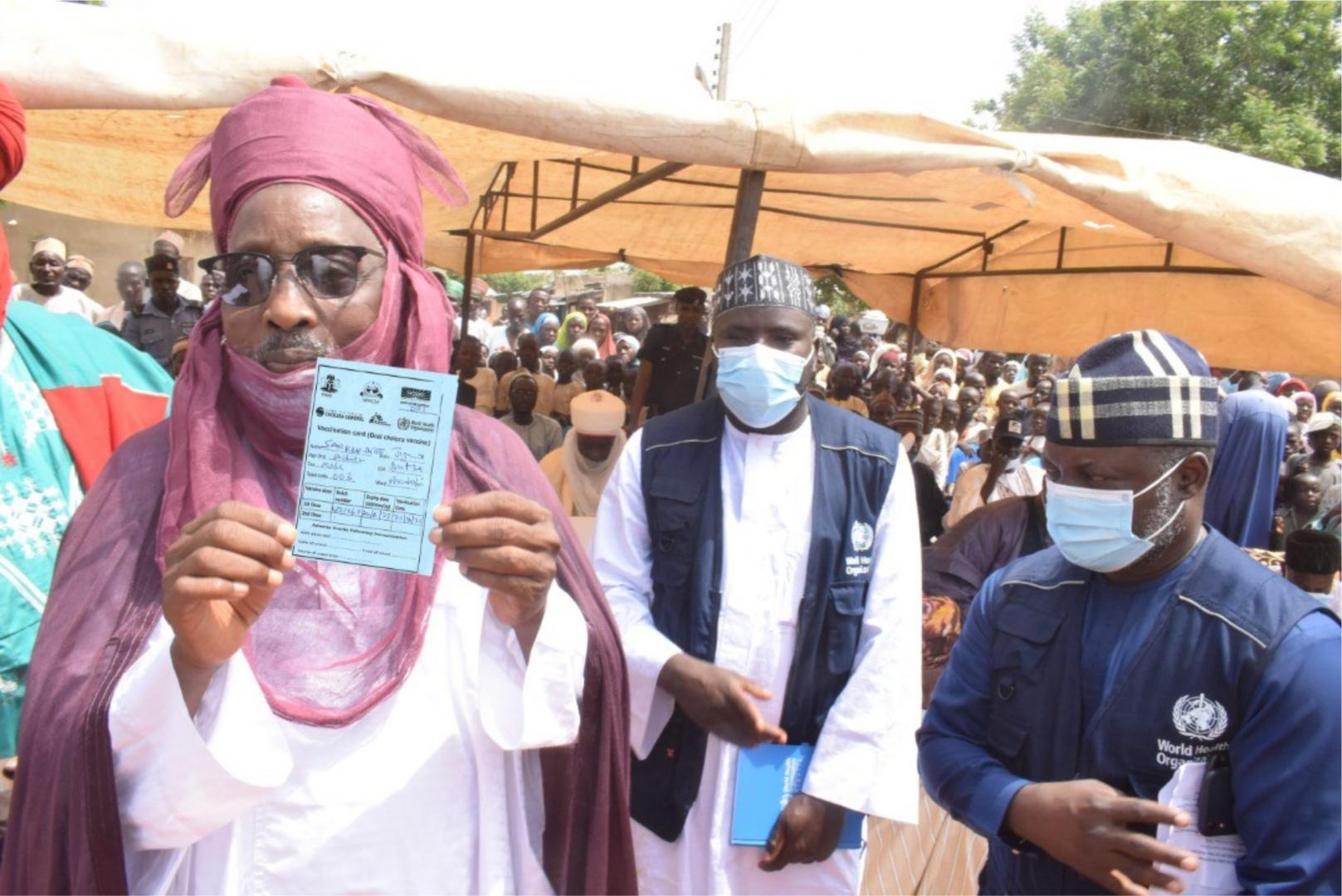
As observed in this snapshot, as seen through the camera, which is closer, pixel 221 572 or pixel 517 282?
pixel 221 572

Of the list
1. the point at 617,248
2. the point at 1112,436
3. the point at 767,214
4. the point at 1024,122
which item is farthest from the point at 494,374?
the point at 1024,122

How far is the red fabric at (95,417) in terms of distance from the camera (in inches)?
94.9

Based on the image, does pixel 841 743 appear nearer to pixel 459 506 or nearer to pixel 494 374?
pixel 459 506

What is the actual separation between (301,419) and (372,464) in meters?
0.24

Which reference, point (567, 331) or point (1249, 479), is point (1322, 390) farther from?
point (1249, 479)

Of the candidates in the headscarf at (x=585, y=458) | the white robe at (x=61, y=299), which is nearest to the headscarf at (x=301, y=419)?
the headscarf at (x=585, y=458)

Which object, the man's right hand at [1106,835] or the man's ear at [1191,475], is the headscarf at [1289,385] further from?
the man's right hand at [1106,835]

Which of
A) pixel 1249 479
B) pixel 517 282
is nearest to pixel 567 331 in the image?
pixel 1249 479

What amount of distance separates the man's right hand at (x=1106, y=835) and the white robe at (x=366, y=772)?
0.80 m

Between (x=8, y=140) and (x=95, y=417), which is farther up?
(x=8, y=140)

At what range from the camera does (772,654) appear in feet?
9.40

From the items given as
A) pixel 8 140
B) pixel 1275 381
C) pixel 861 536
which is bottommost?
pixel 861 536

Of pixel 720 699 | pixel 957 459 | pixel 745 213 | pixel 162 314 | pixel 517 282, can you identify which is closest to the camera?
pixel 720 699

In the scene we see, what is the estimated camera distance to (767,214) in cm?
727
